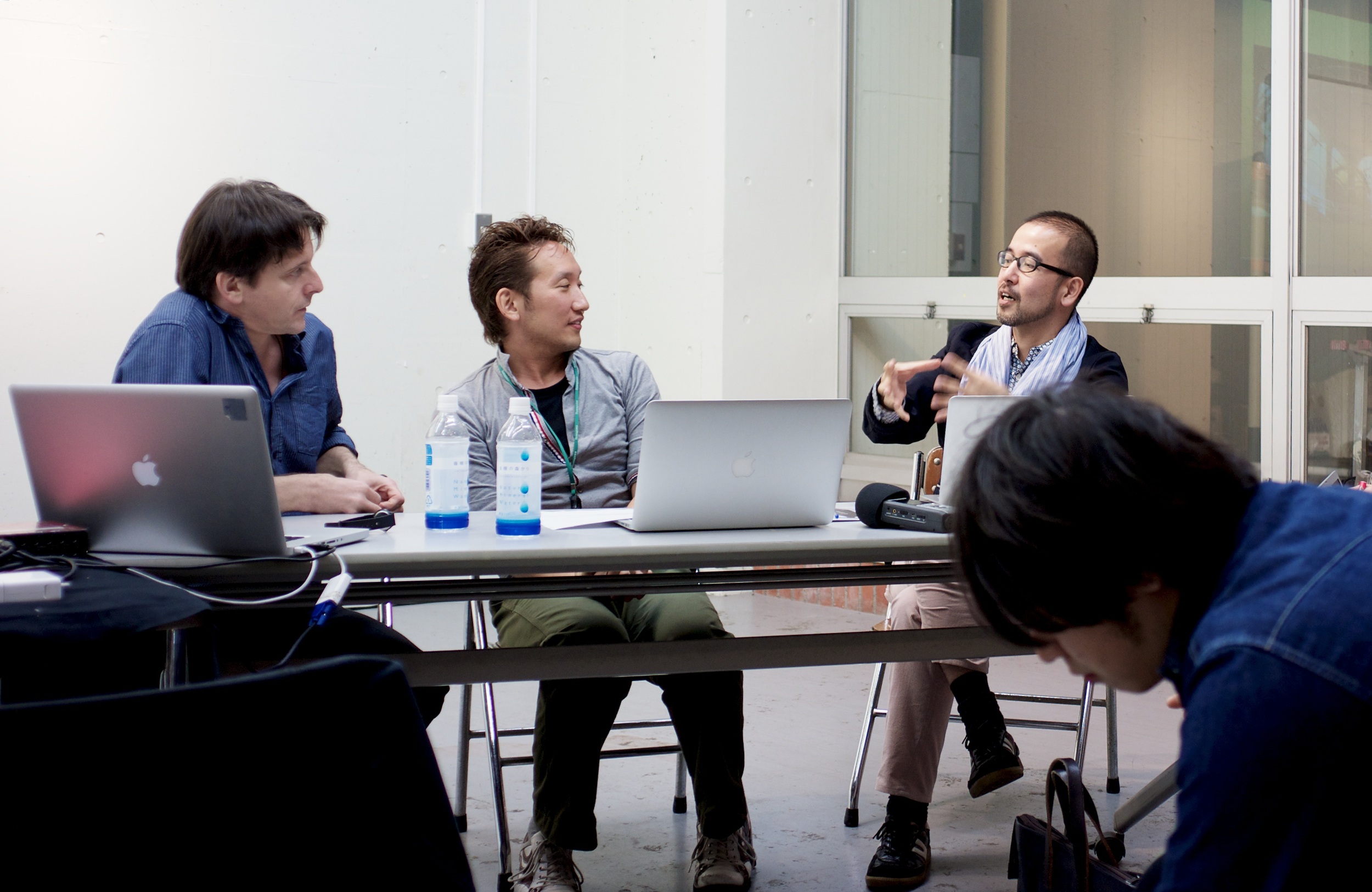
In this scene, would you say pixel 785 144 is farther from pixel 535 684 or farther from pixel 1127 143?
pixel 535 684

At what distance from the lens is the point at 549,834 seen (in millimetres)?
1977

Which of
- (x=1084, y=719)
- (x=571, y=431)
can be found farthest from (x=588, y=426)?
(x=1084, y=719)

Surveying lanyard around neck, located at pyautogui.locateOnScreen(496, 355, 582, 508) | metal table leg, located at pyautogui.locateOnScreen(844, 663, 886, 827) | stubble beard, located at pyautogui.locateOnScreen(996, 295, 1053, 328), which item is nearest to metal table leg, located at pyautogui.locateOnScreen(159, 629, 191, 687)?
lanyard around neck, located at pyautogui.locateOnScreen(496, 355, 582, 508)

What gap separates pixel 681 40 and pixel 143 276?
2.08m

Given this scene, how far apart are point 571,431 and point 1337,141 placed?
2.25m

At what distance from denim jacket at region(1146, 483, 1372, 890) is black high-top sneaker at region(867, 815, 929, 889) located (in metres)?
1.44

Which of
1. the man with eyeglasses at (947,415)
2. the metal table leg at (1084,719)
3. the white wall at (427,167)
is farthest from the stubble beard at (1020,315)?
the white wall at (427,167)

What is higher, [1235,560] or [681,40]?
[681,40]

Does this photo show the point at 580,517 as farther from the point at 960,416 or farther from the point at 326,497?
the point at 960,416

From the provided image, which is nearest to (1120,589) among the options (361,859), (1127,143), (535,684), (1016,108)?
(361,859)

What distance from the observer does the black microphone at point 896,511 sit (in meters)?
1.81

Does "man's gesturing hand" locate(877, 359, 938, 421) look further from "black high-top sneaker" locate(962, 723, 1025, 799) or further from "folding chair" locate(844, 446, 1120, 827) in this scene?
"black high-top sneaker" locate(962, 723, 1025, 799)

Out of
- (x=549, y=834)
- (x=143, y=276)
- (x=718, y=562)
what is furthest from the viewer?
(x=143, y=276)

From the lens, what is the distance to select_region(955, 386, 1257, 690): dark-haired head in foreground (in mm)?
742
